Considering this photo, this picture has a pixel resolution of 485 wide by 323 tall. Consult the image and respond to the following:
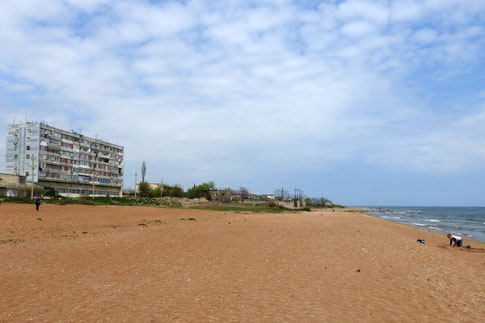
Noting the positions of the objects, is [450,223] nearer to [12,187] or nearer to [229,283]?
[229,283]

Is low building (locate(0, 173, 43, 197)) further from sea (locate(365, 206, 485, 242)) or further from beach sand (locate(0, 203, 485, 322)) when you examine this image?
sea (locate(365, 206, 485, 242))

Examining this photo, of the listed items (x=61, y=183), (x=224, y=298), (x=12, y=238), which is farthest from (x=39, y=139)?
(x=224, y=298)

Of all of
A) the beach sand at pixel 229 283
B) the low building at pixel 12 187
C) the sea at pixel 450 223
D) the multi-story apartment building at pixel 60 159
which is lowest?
the sea at pixel 450 223

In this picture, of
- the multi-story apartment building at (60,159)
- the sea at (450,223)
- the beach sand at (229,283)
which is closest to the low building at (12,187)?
the multi-story apartment building at (60,159)

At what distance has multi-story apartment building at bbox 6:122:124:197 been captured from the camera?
269 feet

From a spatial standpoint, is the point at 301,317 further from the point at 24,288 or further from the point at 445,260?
the point at 445,260

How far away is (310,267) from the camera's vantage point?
446 inches

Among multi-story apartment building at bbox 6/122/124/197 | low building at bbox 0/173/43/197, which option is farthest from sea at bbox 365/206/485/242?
low building at bbox 0/173/43/197

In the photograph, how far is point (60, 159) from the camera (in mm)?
88125

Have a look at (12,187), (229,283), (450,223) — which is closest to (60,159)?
(12,187)

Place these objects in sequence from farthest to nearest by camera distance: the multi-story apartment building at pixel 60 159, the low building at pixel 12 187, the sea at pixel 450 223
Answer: the multi-story apartment building at pixel 60 159, the low building at pixel 12 187, the sea at pixel 450 223

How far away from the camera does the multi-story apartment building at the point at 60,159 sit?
81.9 m

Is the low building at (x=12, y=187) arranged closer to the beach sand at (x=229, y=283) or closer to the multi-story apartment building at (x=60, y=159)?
the multi-story apartment building at (x=60, y=159)

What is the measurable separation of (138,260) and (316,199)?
6554 inches
